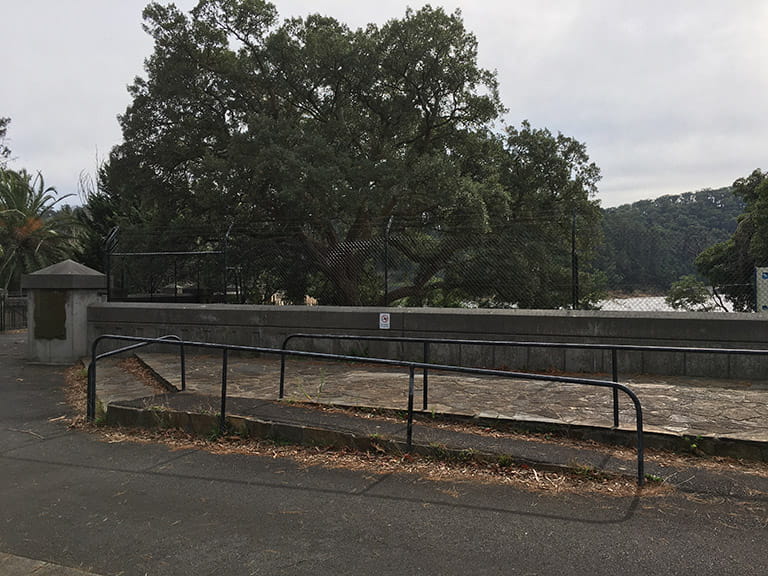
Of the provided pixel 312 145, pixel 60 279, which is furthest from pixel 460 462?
pixel 312 145

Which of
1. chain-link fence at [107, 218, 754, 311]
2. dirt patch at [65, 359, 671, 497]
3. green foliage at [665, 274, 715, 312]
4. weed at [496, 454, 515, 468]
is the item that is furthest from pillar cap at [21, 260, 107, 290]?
green foliage at [665, 274, 715, 312]

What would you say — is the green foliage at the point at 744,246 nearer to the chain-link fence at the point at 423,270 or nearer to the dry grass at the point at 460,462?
the chain-link fence at the point at 423,270

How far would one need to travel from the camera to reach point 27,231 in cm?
2467

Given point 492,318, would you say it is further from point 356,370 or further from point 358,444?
point 358,444

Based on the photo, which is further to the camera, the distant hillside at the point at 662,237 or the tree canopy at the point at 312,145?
the tree canopy at the point at 312,145

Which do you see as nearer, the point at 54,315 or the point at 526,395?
the point at 526,395

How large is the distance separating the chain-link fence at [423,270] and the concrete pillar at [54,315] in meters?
0.89

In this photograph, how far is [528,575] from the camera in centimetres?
295

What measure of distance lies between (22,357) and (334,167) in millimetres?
9898

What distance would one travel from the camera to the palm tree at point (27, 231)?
955 inches

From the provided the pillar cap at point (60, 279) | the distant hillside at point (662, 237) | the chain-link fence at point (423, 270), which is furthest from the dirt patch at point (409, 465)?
the pillar cap at point (60, 279)

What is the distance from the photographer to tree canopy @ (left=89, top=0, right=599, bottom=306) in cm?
1697

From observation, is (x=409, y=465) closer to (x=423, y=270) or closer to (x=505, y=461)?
(x=505, y=461)

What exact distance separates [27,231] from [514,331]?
23846 mm
